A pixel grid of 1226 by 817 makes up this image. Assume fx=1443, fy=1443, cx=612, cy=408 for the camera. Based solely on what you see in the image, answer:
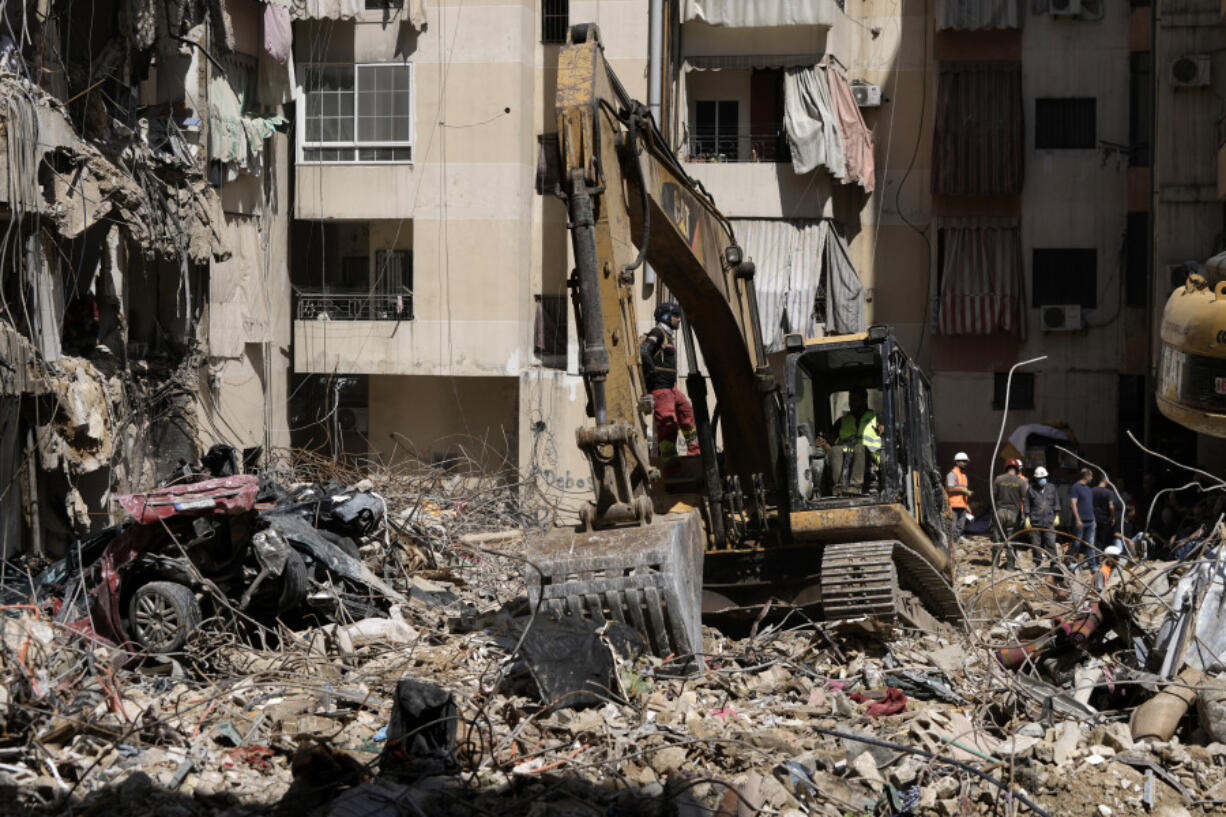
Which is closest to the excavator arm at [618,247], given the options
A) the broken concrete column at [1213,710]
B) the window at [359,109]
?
the broken concrete column at [1213,710]

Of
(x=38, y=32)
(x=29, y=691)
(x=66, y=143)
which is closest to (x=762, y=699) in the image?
(x=29, y=691)

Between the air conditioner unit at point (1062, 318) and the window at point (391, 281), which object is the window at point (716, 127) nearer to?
the window at point (391, 281)

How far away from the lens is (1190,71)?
72.6 ft

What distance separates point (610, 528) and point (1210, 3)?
17977 mm

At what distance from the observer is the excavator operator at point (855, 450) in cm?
1103

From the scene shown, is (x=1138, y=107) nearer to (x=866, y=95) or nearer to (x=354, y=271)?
(x=866, y=95)

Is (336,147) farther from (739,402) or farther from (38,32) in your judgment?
(739,402)

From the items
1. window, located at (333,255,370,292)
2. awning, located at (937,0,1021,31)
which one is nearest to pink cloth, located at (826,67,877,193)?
awning, located at (937,0,1021,31)

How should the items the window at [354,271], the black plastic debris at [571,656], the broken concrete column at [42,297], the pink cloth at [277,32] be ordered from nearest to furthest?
1. the black plastic debris at [571,656]
2. the broken concrete column at [42,297]
3. the pink cloth at [277,32]
4. the window at [354,271]

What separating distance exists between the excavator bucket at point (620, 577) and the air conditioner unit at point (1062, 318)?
1772 cm

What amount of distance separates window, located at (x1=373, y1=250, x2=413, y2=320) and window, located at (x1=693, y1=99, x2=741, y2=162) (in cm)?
544

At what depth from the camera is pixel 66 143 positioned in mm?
13297

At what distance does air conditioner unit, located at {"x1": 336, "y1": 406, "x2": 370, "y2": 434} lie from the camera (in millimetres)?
26531

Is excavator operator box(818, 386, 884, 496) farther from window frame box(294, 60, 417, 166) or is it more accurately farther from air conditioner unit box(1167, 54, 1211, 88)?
window frame box(294, 60, 417, 166)
